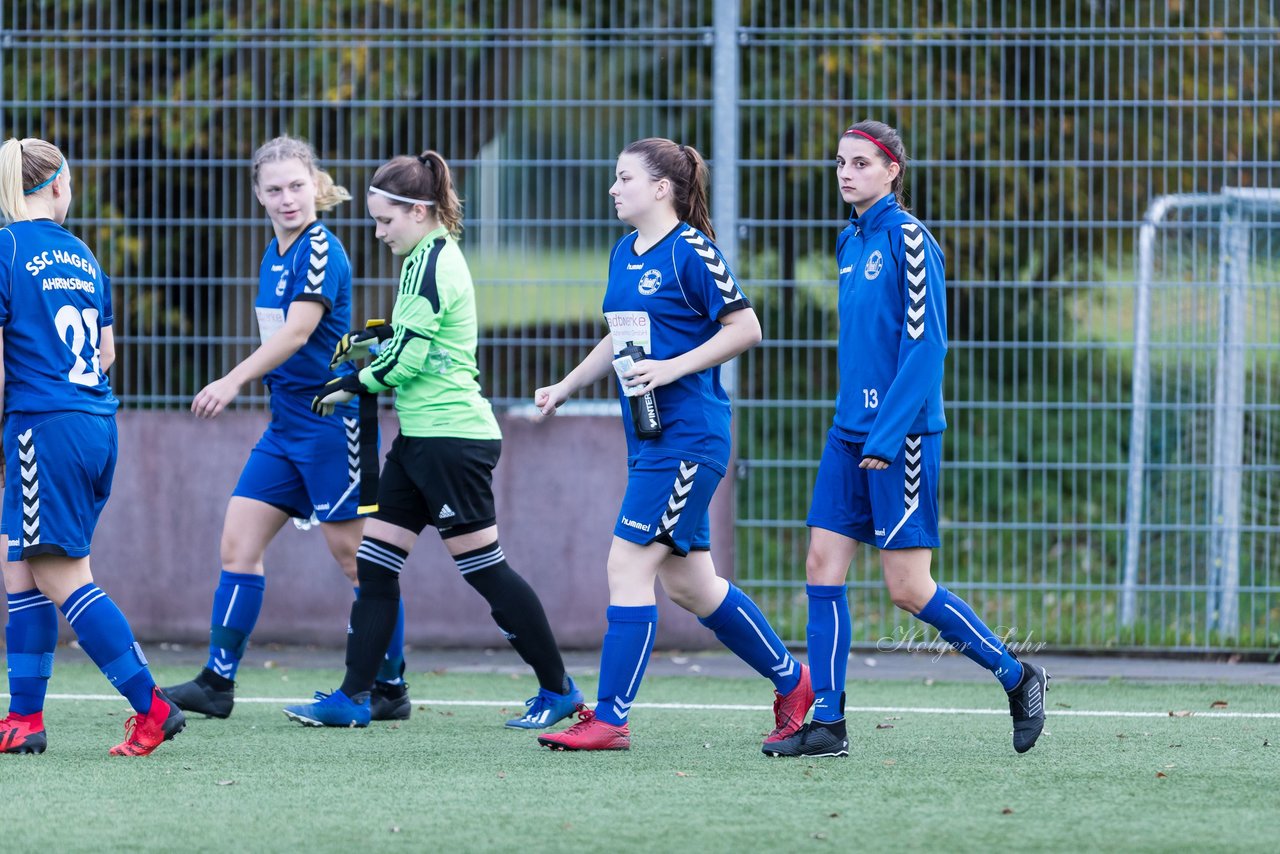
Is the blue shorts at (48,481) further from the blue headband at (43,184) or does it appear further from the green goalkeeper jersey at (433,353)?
the green goalkeeper jersey at (433,353)

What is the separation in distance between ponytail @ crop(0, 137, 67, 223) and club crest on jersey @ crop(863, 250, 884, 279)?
2387 mm

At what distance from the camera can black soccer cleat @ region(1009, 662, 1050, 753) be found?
519 cm

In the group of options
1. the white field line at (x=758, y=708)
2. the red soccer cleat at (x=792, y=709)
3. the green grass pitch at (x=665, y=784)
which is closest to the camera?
the green grass pitch at (x=665, y=784)

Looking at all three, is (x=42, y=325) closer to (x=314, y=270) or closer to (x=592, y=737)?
(x=314, y=270)

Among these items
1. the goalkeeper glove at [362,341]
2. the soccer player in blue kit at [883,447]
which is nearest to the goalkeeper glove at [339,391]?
the goalkeeper glove at [362,341]

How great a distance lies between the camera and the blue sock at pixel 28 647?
5.21m

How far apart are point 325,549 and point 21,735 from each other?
3.11m

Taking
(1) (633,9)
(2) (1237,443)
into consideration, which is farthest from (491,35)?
(2) (1237,443)

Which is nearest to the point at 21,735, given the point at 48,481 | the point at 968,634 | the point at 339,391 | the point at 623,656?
the point at 48,481

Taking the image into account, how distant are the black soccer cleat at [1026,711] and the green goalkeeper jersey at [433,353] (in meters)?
1.87

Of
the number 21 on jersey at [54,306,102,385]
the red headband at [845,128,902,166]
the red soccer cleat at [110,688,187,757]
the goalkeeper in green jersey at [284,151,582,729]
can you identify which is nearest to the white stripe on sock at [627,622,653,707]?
the goalkeeper in green jersey at [284,151,582,729]

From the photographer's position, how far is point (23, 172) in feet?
17.0

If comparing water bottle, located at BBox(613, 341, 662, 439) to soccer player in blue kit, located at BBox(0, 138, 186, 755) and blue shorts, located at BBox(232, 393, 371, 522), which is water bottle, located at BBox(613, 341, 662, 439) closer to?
blue shorts, located at BBox(232, 393, 371, 522)

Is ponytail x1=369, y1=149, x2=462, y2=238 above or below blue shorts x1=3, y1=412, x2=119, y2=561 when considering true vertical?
above
